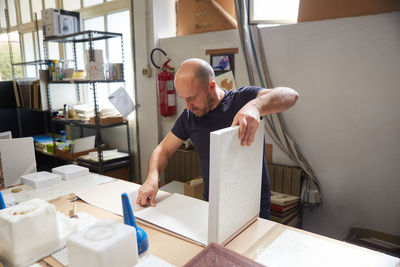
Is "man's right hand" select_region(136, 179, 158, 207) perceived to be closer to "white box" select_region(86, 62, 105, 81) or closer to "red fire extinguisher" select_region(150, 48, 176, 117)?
"red fire extinguisher" select_region(150, 48, 176, 117)

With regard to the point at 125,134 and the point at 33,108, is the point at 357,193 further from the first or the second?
the point at 33,108

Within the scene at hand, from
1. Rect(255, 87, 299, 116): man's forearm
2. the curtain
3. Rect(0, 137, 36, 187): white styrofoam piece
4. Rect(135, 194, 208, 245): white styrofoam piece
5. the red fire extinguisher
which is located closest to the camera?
Rect(135, 194, 208, 245): white styrofoam piece

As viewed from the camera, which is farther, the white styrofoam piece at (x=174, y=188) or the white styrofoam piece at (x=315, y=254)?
the white styrofoam piece at (x=174, y=188)

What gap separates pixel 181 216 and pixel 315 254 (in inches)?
18.6

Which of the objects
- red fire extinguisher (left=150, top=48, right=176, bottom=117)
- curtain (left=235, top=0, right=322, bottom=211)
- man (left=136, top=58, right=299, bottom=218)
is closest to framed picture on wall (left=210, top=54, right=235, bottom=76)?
curtain (left=235, top=0, right=322, bottom=211)

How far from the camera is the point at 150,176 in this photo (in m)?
1.34

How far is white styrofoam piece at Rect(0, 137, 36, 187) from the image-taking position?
62.1 inches

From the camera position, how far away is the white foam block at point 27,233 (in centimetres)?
77

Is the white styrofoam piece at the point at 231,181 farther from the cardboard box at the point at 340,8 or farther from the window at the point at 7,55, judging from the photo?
the window at the point at 7,55

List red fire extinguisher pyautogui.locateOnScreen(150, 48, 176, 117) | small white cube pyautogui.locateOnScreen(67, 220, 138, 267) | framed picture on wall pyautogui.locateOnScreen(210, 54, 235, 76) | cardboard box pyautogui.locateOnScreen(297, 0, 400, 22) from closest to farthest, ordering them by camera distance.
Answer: small white cube pyautogui.locateOnScreen(67, 220, 138, 267) < cardboard box pyautogui.locateOnScreen(297, 0, 400, 22) < framed picture on wall pyautogui.locateOnScreen(210, 54, 235, 76) < red fire extinguisher pyautogui.locateOnScreen(150, 48, 176, 117)

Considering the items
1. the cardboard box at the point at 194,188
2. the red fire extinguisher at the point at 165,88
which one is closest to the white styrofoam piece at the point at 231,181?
the cardboard box at the point at 194,188

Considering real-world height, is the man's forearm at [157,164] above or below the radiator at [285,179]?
above

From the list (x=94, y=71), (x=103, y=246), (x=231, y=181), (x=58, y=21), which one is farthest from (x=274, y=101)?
(x=58, y=21)

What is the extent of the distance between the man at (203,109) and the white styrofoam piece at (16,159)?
77 centimetres
